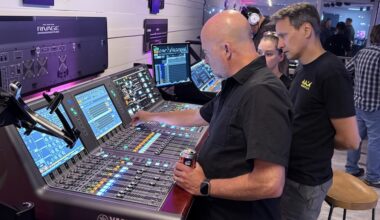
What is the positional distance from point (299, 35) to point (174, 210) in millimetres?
1145

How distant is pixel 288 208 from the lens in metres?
2.10

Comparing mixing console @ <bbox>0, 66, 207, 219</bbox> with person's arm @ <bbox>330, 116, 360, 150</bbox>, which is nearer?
mixing console @ <bbox>0, 66, 207, 219</bbox>

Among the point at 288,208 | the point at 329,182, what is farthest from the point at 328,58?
the point at 288,208

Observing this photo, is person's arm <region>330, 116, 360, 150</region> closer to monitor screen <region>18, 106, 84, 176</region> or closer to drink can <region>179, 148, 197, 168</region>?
drink can <region>179, 148, 197, 168</region>

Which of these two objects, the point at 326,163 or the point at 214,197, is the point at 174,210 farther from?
the point at 326,163

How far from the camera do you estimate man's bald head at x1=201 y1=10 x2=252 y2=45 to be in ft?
4.75

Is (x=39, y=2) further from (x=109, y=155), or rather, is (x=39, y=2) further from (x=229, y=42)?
(x=229, y=42)

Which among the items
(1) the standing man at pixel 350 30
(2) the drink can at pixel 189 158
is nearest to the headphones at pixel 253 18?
(2) the drink can at pixel 189 158

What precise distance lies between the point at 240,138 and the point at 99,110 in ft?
2.95

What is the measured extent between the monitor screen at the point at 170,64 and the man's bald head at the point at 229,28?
4.88 ft

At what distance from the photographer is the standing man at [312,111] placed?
1.82 meters

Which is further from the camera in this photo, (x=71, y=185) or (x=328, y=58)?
(x=328, y=58)

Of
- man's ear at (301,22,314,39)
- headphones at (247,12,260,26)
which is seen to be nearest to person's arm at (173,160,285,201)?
man's ear at (301,22,314,39)

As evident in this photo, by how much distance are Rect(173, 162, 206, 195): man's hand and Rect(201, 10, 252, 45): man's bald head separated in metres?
0.54
